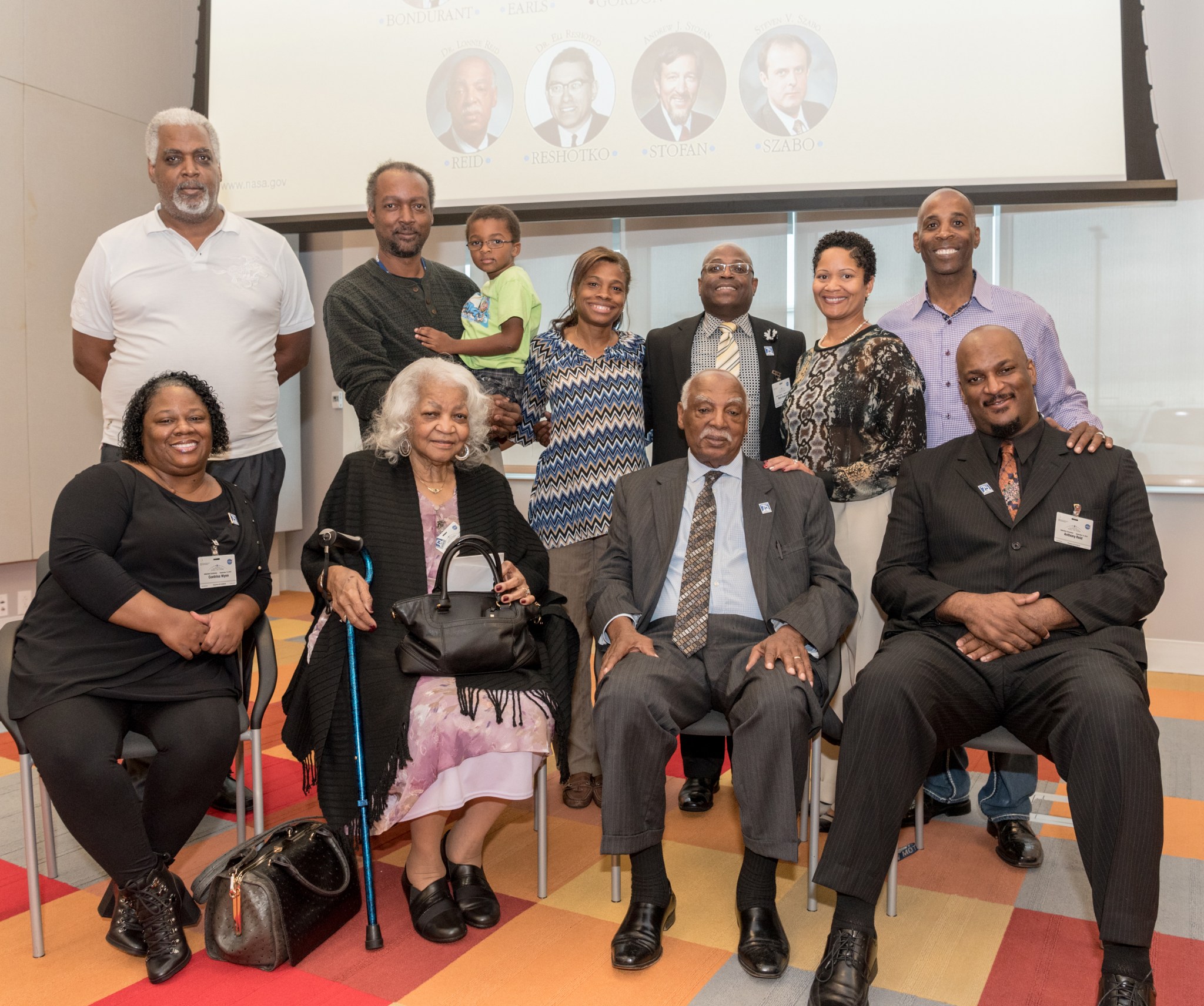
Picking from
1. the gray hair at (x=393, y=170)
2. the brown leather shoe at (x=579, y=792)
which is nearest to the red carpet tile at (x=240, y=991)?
the brown leather shoe at (x=579, y=792)

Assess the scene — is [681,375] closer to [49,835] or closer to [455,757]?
[455,757]

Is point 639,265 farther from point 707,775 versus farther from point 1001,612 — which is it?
point 1001,612

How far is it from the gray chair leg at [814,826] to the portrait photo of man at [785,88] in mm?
3414

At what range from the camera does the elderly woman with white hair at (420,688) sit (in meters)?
2.46

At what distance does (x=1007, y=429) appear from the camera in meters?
2.59

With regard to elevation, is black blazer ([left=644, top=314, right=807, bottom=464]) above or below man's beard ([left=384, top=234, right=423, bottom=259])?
below

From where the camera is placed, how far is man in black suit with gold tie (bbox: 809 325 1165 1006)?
2.00 metres

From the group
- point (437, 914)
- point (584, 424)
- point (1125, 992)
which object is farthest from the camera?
point (584, 424)

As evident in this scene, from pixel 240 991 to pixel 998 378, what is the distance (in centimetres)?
239

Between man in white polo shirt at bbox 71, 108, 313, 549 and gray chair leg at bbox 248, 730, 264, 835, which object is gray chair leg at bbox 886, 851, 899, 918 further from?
man in white polo shirt at bbox 71, 108, 313, 549

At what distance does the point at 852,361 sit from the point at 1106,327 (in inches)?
117

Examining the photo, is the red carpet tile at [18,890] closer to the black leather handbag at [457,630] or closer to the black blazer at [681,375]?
the black leather handbag at [457,630]

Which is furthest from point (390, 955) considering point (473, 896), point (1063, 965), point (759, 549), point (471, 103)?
point (471, 103)

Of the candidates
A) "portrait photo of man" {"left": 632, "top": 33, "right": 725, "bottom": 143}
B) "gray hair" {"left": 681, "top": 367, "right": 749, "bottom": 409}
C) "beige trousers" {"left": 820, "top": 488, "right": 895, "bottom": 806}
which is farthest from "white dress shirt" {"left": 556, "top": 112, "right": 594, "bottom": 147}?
"beige trousers" {"left": 820, "top": 488, "right": 895, "bottom": 806}
